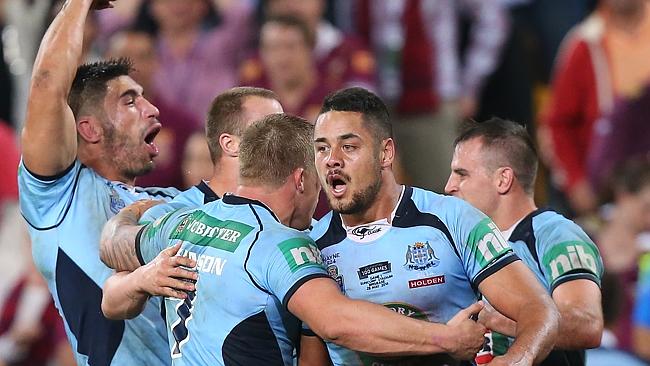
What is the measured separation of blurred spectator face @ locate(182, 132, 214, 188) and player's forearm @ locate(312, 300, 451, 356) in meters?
5.12

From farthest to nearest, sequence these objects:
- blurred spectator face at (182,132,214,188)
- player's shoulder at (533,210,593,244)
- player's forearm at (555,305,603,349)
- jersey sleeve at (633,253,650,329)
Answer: blurred spectator face at (182,132,214,188)
jersey sleeve at (633,253,650,329)
player's shoulder at (533,210,593,244)
player's forearm at (555,305,603,349)

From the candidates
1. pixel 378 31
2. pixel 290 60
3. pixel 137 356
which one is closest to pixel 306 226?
pixel 137 356

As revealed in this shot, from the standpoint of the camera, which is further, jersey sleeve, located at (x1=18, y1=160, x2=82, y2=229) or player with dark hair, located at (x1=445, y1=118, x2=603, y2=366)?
jersey sleeve, located at (x1=18, y1=160, x2=82, y2=229)

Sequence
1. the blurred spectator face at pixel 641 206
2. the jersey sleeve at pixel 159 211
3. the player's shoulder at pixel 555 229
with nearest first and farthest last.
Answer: the jersey sleeve at pixel 159 211 < the player's shoulder at pixel 555 229 < the blurred spectator face at pixel 641 206

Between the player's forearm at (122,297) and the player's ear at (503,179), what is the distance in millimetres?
1812

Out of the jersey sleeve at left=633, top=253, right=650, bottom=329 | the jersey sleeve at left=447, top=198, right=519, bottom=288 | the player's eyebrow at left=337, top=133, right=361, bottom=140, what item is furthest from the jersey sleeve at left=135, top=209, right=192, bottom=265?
the jersey sleeve at left=633, top=253, right=650, bottom=329

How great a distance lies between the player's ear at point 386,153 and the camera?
5664 mm

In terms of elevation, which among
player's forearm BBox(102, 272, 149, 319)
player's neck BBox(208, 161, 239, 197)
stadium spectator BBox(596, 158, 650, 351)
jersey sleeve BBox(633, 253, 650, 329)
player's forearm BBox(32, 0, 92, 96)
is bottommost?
jersey sleeve BBox(633, 253, 650, 329)

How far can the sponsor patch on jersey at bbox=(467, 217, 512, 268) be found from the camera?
5.30m

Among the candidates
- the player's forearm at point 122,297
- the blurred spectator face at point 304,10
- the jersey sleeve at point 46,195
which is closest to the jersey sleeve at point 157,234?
the player's forearm at point 122,297

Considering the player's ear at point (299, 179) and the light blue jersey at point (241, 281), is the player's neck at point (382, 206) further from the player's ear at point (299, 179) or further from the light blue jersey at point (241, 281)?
the light blue jersey at point (241, 281)

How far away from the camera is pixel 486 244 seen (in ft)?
17.4

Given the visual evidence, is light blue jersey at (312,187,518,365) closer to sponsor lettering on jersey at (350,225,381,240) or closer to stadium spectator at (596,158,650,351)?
sponsor lettering on jersey at (350,225,381,240)

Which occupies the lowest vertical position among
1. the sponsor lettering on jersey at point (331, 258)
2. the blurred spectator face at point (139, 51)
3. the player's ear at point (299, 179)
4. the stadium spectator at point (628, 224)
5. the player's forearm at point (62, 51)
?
the stadium spectator at point (628, 224)
